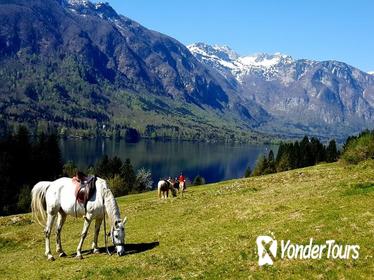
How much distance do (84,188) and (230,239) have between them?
29.8 ft

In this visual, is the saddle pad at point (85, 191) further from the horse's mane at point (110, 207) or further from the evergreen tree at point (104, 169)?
the evergreen tree at point (104, 169)

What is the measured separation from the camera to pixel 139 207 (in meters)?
49.0

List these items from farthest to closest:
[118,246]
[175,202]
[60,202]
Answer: [175,202] → [60,202] → [118,246]

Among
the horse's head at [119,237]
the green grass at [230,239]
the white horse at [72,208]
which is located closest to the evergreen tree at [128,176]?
the green grass at [230,239]

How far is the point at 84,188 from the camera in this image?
2636cm

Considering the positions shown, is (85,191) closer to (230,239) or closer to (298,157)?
(230,239)

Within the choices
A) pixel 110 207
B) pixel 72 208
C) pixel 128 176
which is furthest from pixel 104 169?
pixel 110 207

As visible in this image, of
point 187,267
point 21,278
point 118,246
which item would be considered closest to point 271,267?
point 187,267

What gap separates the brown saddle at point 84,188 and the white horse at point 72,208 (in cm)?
22

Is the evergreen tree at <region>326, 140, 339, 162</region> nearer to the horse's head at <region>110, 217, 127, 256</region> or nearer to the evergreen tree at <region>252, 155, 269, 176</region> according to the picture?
the evergreen tree at <region>252, 155, 269, 176</region>

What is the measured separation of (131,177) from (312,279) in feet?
420

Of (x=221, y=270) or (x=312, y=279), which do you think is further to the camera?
(x=221, y=270)

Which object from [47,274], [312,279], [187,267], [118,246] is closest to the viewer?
[312,279]

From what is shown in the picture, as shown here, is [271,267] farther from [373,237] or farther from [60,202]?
[60,202]
